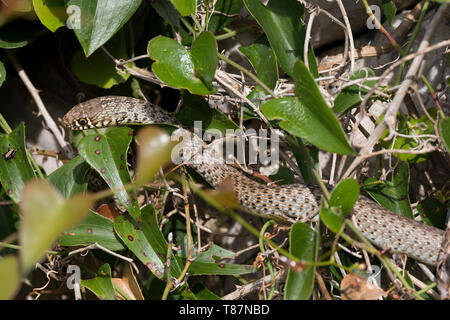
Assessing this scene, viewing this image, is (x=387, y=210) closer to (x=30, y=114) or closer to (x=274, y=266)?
(x=274, y=266)

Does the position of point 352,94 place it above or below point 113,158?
above

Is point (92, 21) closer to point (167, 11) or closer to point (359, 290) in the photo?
point (167, 11)

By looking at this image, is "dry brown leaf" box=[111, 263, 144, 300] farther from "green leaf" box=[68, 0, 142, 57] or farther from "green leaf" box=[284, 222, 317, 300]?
"green leaf" box=[68, 0, 142, 57]

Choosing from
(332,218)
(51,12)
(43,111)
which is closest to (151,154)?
(332,218)

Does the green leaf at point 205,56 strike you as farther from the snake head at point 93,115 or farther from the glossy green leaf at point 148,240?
the snake head at point 93,115
